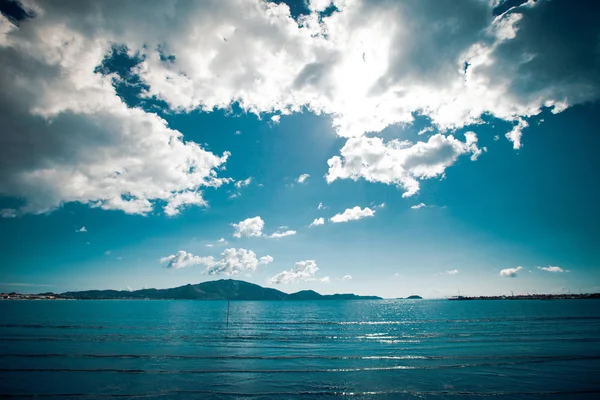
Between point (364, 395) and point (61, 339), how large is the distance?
4527cm

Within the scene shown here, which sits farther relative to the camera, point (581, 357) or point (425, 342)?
point (425, 342)

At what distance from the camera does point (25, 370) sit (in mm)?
23953

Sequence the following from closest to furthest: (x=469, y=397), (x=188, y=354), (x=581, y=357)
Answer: (x=469, y=397), (x=581, y=357), (x=188, y=354)

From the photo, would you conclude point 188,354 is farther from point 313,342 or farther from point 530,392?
point 530,392

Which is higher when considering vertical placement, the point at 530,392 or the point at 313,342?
the point at 530,392

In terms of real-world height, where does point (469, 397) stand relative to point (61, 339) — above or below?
above

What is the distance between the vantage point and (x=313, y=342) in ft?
130

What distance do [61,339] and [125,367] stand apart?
2395 centimetres

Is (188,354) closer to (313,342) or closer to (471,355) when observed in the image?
(313,342)

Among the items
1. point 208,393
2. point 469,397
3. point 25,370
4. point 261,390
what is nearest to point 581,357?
point 469,397

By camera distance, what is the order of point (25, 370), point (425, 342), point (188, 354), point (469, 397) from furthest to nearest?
point (425, 342)
point (188, 354)
point (25, 370)
point (469, 397)

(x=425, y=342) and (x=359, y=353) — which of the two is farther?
(x=425, y=342)

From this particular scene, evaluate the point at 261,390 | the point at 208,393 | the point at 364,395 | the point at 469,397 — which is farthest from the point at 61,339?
the point at 469,397

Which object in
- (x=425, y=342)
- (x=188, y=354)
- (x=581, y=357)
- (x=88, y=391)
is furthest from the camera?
(x=425, y=342)
